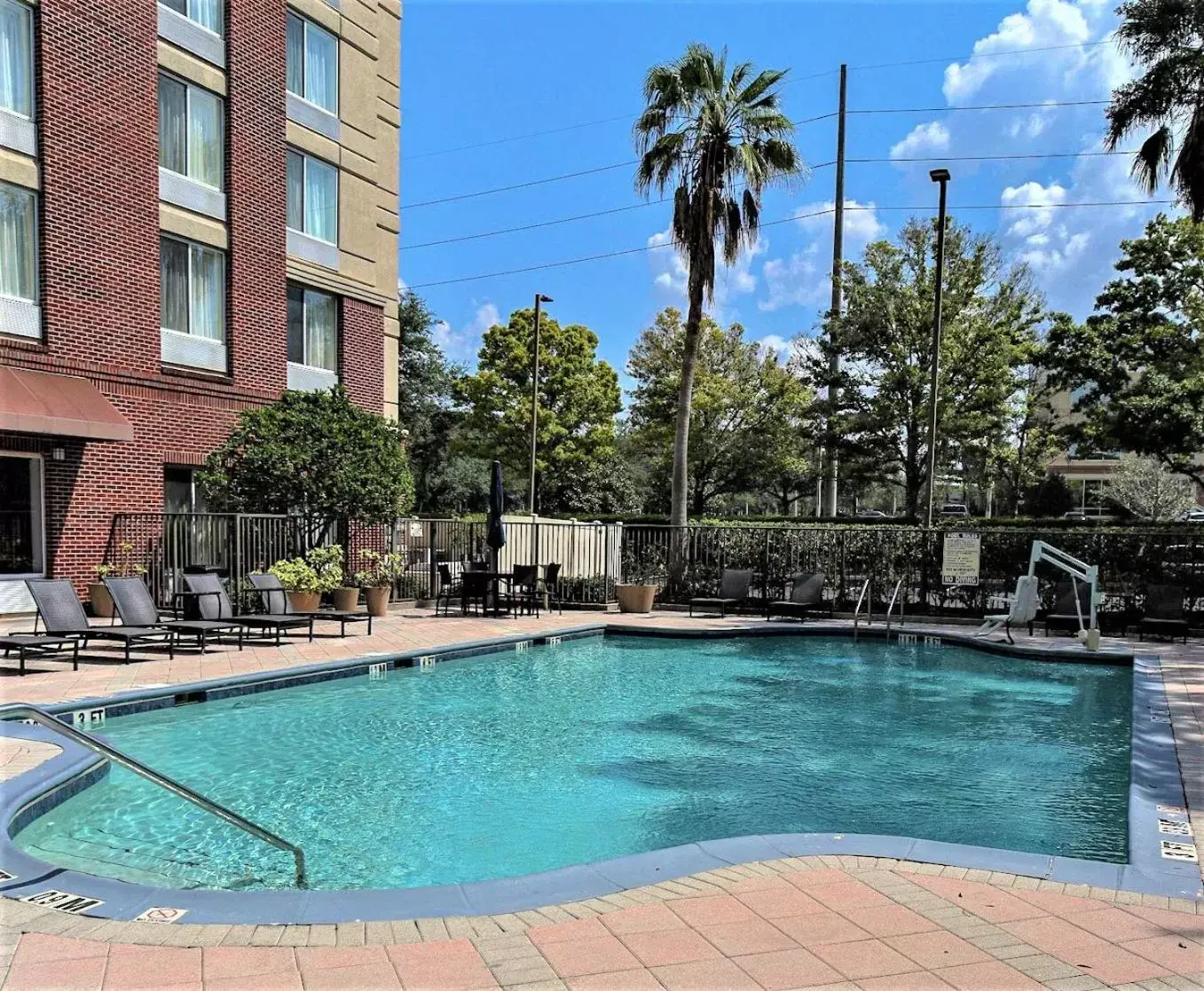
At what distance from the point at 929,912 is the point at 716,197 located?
1768cm

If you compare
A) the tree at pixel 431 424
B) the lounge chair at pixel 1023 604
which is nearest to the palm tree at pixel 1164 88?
the lounge chair at pixel 1023 604

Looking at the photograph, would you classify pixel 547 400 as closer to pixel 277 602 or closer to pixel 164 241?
pixel 164 241

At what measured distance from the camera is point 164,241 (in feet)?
56.7

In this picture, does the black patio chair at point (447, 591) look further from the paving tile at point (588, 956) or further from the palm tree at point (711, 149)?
the paving tile at point (588, 956)

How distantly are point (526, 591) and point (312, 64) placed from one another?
13.4 m

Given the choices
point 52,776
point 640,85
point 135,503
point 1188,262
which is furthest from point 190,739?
point 1188,262

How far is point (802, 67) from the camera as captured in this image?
19250 millimetres

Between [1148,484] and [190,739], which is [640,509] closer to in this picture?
[1148,484]

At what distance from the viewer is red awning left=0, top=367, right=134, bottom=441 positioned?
13.4 meters

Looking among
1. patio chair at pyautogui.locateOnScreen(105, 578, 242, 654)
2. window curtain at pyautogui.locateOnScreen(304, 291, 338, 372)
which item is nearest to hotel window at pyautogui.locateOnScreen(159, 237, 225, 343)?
window curtain at pyautogui.locateOnScreen(304, 291, 338, 372)

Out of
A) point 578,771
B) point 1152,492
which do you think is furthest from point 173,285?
point 1152,492

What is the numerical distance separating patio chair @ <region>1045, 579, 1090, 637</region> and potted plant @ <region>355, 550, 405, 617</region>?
11.8 meters

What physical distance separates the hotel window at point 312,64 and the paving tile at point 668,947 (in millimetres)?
21437

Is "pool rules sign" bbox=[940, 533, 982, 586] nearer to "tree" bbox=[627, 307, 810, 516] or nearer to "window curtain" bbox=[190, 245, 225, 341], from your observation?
"window curtain" bbox=[190, 245, 225, 341]
